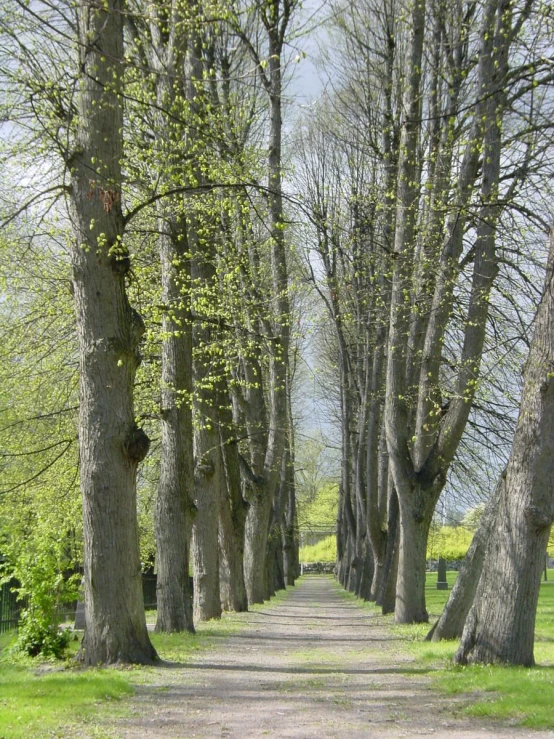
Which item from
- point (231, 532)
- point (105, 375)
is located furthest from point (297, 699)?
point (231, 532)

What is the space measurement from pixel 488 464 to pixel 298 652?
754 centimetres

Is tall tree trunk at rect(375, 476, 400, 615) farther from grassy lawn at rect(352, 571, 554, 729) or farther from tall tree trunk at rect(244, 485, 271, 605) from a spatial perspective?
grassy lawn at rect(352, 571, 554, 729)

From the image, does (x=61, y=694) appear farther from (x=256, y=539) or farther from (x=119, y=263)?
(x=256, y=539)

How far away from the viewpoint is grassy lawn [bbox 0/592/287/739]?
620 cm

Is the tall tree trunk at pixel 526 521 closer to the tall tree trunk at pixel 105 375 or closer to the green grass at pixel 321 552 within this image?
the tall tree trunk at pixel 105 375

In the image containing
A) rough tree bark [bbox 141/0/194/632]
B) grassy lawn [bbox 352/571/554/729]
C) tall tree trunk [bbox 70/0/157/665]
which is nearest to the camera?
grassy lawn [bbox 352/571/554/729]

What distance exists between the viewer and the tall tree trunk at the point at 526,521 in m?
8.77

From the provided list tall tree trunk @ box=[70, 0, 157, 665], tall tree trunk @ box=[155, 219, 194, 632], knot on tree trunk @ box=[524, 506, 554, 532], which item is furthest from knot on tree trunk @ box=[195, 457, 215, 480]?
knot on tree trunk @ box=[524, 506, 554, 532]

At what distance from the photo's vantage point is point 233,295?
15.2 metres

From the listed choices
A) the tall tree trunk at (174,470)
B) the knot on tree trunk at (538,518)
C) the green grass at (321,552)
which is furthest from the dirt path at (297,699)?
the green grass at (321,552)

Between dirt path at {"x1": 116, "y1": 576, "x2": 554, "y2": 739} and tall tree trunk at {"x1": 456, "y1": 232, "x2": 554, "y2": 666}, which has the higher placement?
tall tree trunk at {"x1": 456, "y1": 232, "x2": 554, "y2": 666}

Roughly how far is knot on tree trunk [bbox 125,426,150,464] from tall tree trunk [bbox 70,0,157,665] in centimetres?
1

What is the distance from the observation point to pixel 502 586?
351 inches

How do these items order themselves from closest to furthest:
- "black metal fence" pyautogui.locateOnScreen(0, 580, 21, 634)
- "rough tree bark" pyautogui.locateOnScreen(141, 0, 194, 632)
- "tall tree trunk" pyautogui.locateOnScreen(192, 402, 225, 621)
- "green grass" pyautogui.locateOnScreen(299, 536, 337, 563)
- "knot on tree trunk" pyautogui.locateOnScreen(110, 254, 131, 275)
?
"knot on tree trunk" pyautogui.locateOnScreen(110, 254, 131, 275)
"rough tree bark" pyautogui.locateOnScreen(141, 0, 194, 632)
"tall tree trunk" pyautogui.locateOnScreen(192, 402, 225, 621)
"black metal fence" pyautogui.locateOnScreen(0, 580, 21, 634)
"green grass" pyautogui.locateOnScreen(299, 536, 337, 563)
